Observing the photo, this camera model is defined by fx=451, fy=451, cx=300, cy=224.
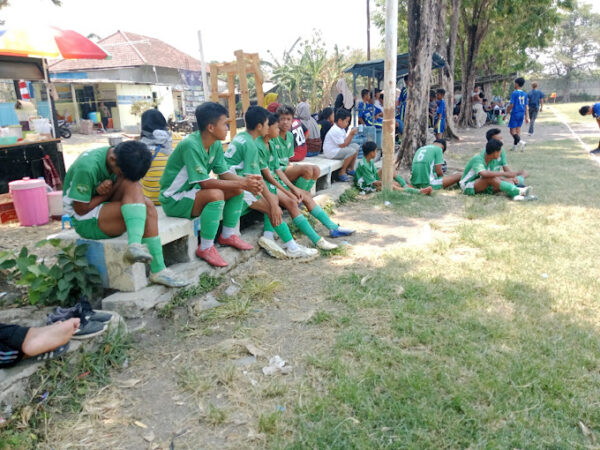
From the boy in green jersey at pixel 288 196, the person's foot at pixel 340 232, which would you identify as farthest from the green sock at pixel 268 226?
the person's foot at pixel 340 232

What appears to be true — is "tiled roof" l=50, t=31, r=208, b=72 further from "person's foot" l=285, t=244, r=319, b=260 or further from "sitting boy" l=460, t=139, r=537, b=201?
"person's foot" l=285, t=244, r=319, b=260

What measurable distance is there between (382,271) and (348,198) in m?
2.86

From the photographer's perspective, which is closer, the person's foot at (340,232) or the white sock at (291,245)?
the white sock at (291,245)

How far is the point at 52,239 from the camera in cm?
312

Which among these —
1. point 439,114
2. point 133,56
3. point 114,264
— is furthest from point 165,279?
point 133,56

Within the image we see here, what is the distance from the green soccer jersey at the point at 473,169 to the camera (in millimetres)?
6691

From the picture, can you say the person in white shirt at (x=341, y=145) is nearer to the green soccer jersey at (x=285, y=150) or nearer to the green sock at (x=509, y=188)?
the green soccer jersey at (x=285, y=150)

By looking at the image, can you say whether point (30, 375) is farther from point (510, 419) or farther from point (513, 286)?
point (513, 286)

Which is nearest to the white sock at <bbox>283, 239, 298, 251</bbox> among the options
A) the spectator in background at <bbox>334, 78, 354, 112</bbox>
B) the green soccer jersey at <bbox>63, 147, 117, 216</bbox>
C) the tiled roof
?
the green soccer jersey at <bbox>63, 147, 117, 216</bbox>

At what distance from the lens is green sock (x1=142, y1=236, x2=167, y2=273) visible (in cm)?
324

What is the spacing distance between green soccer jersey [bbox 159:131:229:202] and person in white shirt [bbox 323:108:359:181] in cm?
362

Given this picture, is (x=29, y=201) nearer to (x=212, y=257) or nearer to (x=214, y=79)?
(x=212, y=257)

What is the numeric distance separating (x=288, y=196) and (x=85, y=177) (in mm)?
2149

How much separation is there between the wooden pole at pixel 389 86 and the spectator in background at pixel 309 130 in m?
1.39
